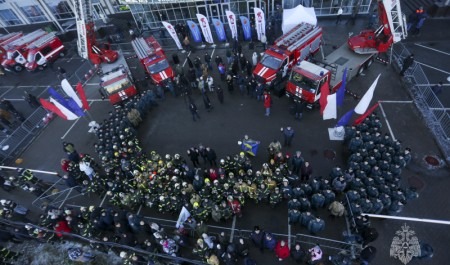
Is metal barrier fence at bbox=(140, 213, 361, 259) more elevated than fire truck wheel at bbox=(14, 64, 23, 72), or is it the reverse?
fire truck wheel at bbox=(14, 64, 23, 72)

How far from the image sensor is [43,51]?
23.6 metres

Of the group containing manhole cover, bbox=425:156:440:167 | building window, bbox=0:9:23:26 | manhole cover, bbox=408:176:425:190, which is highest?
building window, bbox=0:9:23:26

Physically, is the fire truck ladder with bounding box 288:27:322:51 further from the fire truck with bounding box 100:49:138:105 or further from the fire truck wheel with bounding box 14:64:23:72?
the fire truck wheel with bounding box 14:64:23:72

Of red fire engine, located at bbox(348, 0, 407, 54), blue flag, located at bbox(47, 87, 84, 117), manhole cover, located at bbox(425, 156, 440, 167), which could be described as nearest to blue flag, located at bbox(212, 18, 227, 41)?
red fire engine, located at bbox(348, 0, 407, 54)

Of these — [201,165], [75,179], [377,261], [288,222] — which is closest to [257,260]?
[288,222]

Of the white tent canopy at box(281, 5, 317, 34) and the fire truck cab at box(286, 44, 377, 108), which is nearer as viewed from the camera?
the fire truck cab at box(286, 44, 377, 108)

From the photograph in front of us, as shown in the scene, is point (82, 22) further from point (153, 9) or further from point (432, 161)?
point (432, 161)

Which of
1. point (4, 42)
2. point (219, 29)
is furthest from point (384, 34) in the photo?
point (4, 42)

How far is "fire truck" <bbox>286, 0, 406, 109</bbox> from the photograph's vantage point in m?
15.1

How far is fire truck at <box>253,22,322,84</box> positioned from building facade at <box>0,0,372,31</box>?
5716 mm

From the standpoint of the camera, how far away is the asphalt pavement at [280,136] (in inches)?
453

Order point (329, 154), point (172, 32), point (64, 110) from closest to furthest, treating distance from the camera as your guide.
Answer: point (329, 154) < point (64, 110) < point (172, 32)

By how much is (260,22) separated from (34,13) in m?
23.8

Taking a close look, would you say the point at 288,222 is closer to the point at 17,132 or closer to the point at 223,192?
the point at 223,192
